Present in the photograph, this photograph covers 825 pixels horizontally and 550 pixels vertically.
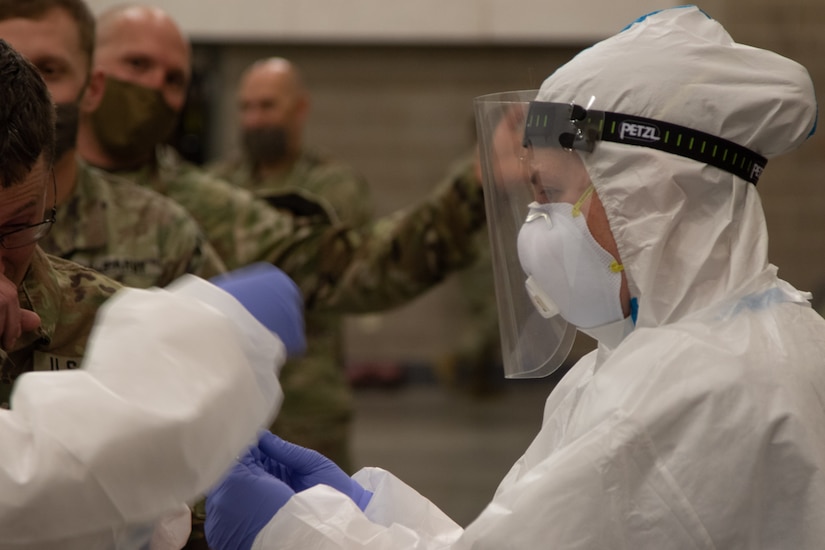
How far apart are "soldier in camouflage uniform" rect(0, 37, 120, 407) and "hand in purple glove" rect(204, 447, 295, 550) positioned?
0.38 m

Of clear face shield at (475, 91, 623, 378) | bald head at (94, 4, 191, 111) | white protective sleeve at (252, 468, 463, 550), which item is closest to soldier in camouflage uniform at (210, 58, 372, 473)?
bald head at (94, 4, 191, 111)

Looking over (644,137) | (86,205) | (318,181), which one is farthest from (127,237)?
(318,181)

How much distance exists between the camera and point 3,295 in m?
1.76

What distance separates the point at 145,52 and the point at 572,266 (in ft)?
7.49

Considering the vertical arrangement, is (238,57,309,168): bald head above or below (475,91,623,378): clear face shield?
below

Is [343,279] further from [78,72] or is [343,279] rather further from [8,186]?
[8,186]

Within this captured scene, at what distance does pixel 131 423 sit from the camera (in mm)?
1448

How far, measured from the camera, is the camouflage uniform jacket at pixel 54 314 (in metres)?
2.00

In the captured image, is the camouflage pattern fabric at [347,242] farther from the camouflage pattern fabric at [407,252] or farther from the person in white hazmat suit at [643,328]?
the person in white hazmat suit at [643,328]

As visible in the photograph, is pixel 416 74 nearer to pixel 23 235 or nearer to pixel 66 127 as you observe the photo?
pixel 66 127

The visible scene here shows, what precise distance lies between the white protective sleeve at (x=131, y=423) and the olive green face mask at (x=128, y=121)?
2300mm

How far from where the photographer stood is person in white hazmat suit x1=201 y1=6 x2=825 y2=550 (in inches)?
70.7

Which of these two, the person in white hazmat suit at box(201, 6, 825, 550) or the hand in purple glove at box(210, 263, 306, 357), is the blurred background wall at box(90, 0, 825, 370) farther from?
the hand in purple glove at box(210, 263, 306, 357)

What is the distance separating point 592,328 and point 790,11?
5726 millimetres
